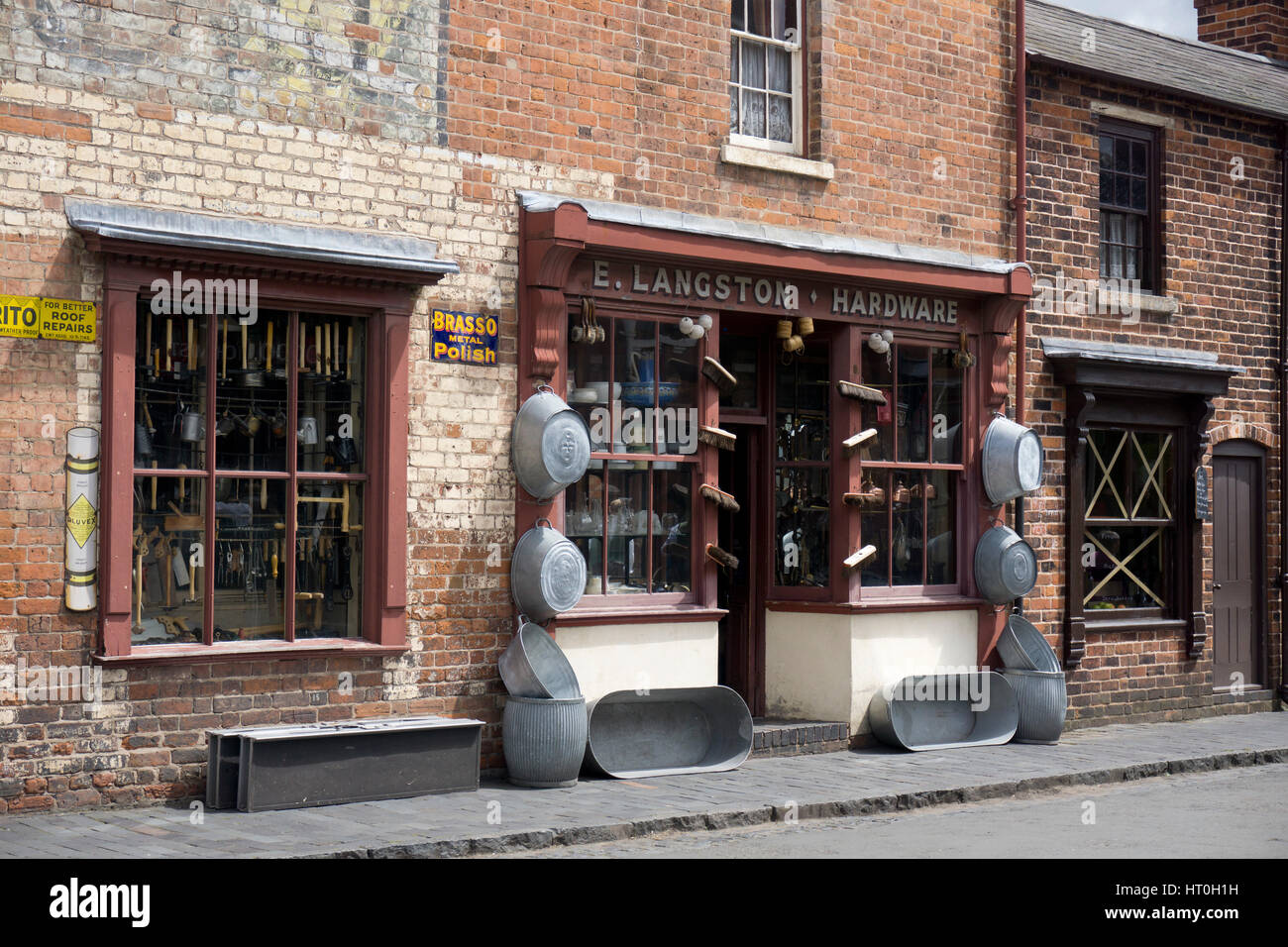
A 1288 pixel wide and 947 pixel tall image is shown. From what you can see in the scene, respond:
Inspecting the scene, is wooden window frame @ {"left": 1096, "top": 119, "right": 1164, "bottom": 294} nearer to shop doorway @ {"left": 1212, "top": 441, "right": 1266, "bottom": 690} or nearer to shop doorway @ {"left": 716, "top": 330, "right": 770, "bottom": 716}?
shop doorway @ {"left": 1212, "top": 441, "right": 1266, "bottom": 690}

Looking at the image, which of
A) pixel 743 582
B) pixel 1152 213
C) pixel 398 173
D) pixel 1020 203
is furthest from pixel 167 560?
pixel 1152 213

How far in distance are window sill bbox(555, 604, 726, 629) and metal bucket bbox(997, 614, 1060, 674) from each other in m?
2.80

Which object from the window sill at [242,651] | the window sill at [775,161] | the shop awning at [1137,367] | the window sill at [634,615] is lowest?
the window sill at [242,651]

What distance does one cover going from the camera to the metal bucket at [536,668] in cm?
1007

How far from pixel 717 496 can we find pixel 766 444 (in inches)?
52.8

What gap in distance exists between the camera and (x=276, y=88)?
959cm

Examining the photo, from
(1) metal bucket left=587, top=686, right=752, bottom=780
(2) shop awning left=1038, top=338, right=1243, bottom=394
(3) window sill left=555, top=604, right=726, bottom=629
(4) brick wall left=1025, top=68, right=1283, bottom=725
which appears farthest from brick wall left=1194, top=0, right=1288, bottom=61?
(1) metal bucket left=587, top=686, right=752, bottom=780

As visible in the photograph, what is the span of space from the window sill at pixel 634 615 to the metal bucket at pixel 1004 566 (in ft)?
8.54

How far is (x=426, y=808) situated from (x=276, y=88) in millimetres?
4347

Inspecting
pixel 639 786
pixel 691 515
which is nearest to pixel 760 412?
pixel 691 515

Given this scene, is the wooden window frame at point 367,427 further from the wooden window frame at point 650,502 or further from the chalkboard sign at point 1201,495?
the chalkboard sign at point 1201,495

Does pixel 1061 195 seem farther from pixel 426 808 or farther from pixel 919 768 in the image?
pixel 426 808

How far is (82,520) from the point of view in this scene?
884 cm

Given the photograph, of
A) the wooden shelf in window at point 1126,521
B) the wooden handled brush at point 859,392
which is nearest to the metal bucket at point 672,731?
the wooden handled brush at point 859,392
